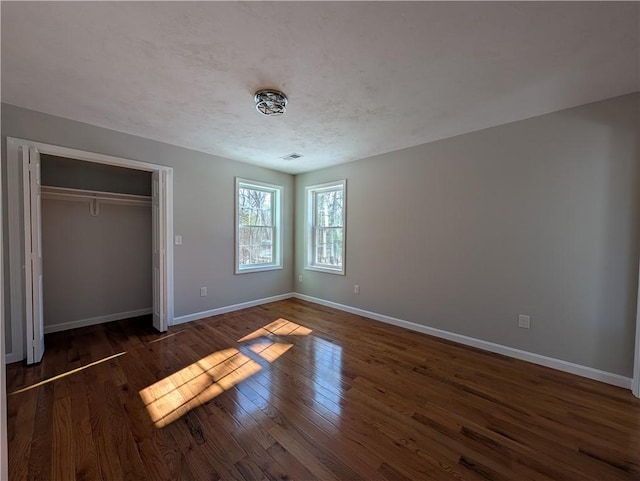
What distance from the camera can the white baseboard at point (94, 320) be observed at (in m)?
3.52

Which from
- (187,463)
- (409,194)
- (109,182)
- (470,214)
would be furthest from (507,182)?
(109,182)

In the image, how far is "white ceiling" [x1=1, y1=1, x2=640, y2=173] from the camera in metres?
1.59

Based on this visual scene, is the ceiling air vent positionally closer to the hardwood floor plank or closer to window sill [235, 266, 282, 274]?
window sill [235, 266, 282, 274]

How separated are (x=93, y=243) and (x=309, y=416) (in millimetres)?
3743

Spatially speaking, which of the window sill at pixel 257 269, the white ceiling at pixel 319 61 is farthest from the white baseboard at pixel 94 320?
the white ceiling at pixel 319 61

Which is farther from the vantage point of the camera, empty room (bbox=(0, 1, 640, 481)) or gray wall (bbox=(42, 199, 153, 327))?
gray wall (bbox=(42, 199, 153, 327))

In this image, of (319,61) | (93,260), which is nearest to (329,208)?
(319,61)

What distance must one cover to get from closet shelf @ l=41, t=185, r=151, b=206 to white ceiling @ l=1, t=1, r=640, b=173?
113 centimetres

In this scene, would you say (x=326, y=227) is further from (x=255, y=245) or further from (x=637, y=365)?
(x=637, y=365)

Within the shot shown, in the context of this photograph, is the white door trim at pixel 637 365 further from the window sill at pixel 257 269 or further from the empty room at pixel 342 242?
the window sill at pixel 257 269

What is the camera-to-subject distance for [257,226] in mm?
4930

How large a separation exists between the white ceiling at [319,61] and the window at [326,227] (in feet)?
5.85

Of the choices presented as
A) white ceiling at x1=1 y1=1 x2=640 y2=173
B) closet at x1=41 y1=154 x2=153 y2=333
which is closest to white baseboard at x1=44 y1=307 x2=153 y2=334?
closet at x1=41 y1=154 x2=153 y2=333

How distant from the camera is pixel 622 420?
6.51ft
